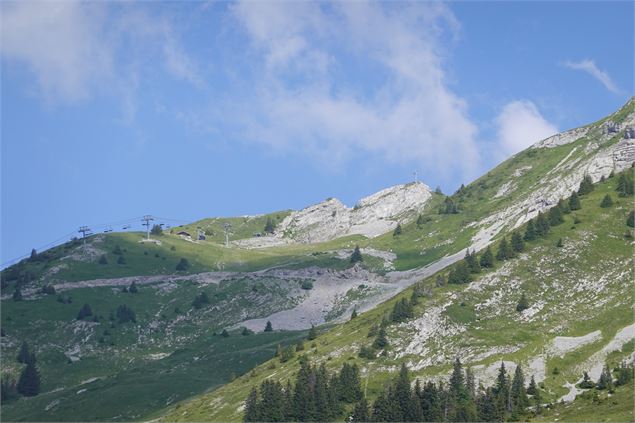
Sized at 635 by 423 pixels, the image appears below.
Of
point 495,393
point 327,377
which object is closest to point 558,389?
point 495,393

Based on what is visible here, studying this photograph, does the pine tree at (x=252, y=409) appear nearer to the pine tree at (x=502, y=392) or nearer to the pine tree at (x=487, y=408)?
the pine tree at (x=487, y=408)

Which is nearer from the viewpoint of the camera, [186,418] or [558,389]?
[558,389]

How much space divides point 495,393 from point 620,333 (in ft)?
103

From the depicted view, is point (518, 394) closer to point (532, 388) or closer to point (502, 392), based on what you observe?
point (502, 392)

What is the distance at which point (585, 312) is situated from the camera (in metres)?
196

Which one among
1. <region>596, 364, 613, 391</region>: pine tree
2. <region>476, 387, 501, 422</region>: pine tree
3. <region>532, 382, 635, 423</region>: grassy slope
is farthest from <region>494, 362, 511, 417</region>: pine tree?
<region>596, 364, 613, 391</region>: pine tree

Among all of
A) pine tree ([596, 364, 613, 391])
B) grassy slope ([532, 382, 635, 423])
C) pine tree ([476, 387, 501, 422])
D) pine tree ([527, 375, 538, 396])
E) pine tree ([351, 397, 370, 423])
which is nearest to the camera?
grassy slope ([532, 382, 635, 423])

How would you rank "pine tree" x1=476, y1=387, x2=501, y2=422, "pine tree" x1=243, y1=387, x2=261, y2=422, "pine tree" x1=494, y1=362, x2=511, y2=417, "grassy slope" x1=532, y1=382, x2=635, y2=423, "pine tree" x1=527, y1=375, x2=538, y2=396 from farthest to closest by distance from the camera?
"pine tree" x1=243, y1=387, x2=261, y2=422
"pine tree" x1=527, y1=375, x2=538, y2=396
"pine tree" x1=494, y1=362, x2=511, y2=417
"pine tree" x1=476, y1=387, x2=501, y2=422
"grassy slope" x1=532, y1=382, x2=635, y2=423

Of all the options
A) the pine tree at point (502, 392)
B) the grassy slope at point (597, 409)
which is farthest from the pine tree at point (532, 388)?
the grassy slope at point (597, 409)

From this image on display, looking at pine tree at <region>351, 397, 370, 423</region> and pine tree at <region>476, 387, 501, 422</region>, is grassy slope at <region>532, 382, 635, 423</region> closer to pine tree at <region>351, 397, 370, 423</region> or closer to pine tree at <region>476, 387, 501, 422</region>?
pine tree at <region>476, 387, 501, 422</region>

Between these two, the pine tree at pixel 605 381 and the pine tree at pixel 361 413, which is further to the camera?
the pine tree at pixel 361 413

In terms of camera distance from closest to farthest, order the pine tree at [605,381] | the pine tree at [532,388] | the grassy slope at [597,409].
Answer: the grassy slope at [597,409] < the pine tree at [605,381] < the pine tree at [532,388]

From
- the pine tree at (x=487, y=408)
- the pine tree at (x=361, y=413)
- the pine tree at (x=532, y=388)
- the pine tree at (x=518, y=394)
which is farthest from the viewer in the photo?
the pine tree at (x=532, y=388)

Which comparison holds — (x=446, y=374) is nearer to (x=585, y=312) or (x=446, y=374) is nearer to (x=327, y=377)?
(x=327, y=377)
